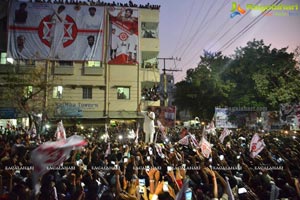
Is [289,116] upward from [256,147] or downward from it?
upward

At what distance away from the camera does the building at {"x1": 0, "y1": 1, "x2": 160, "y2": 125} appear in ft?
94.4

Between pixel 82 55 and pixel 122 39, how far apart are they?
395 cm

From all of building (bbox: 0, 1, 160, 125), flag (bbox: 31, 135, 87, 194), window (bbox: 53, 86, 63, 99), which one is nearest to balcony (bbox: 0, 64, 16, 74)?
building (bbox: 0, 1, 160, 125)

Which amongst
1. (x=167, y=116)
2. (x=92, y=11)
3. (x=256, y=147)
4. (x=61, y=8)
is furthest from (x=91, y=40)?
(x=256, y=147)

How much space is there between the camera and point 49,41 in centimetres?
2894

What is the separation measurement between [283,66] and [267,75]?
206 centimetres

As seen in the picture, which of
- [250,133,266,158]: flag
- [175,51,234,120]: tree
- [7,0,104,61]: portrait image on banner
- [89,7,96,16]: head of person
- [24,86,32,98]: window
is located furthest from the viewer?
[175,51,234,120]: tree

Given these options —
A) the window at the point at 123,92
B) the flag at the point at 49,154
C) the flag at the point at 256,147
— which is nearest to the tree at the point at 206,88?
the window at the point at 123,92

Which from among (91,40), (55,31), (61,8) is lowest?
(91,40)

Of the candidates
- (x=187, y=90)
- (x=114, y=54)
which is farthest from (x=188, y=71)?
(x=114, y=54)

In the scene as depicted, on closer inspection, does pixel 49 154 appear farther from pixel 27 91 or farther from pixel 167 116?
pixel 27 91

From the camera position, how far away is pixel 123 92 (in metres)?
30.8

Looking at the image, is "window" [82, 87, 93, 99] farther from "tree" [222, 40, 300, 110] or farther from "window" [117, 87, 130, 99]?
"tree" [222, 40, 300, 110]

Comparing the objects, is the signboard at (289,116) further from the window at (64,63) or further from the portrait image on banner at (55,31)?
the window at (64,63)
